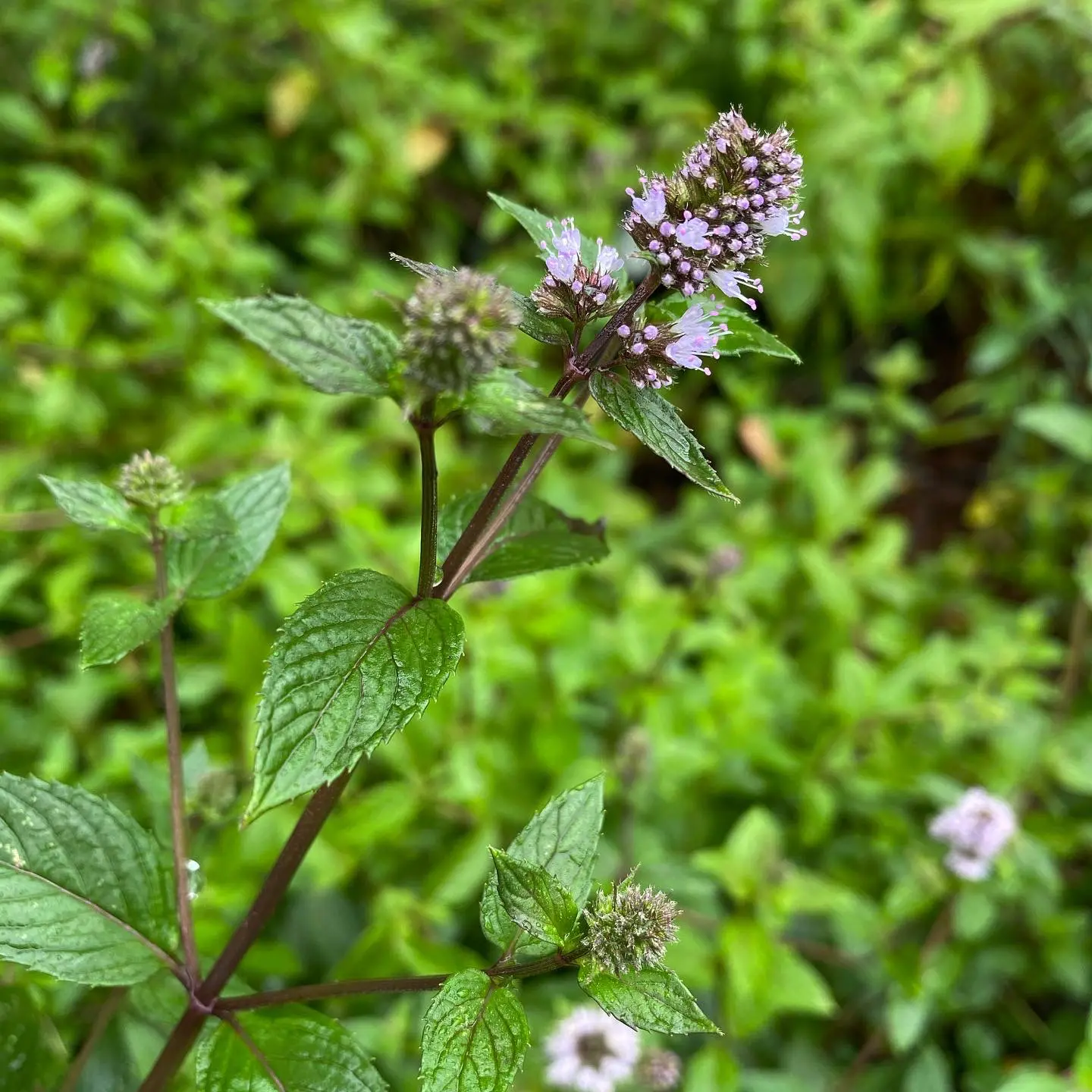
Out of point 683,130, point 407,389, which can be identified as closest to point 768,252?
point 683,130

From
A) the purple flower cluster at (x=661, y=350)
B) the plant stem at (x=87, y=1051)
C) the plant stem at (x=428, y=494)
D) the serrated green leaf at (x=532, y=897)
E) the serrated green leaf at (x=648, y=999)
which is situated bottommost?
the plant stem at (x=87, y=1051)

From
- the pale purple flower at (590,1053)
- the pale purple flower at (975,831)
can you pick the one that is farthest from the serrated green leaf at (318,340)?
the pale purple flower at (975,831)

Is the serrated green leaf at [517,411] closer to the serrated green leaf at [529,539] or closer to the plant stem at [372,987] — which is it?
the serrated green leaf at [529,539]

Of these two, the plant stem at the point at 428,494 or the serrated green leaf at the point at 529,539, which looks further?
the serrated green leaf at the point at 529,539

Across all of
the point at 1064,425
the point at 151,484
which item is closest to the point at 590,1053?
the point at 151,484

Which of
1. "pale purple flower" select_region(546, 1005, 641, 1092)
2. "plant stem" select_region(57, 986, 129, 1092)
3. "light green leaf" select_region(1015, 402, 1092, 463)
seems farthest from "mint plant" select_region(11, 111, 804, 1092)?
"light green leaf" select_region(1015, 402, 1092, 463)

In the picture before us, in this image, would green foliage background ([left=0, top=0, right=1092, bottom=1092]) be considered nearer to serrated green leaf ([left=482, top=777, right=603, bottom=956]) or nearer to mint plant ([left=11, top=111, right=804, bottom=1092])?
mint plant ([left=11, top=111, right=804, bottom=1092])

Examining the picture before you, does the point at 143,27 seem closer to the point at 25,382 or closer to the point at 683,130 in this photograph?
the point at 25,382
